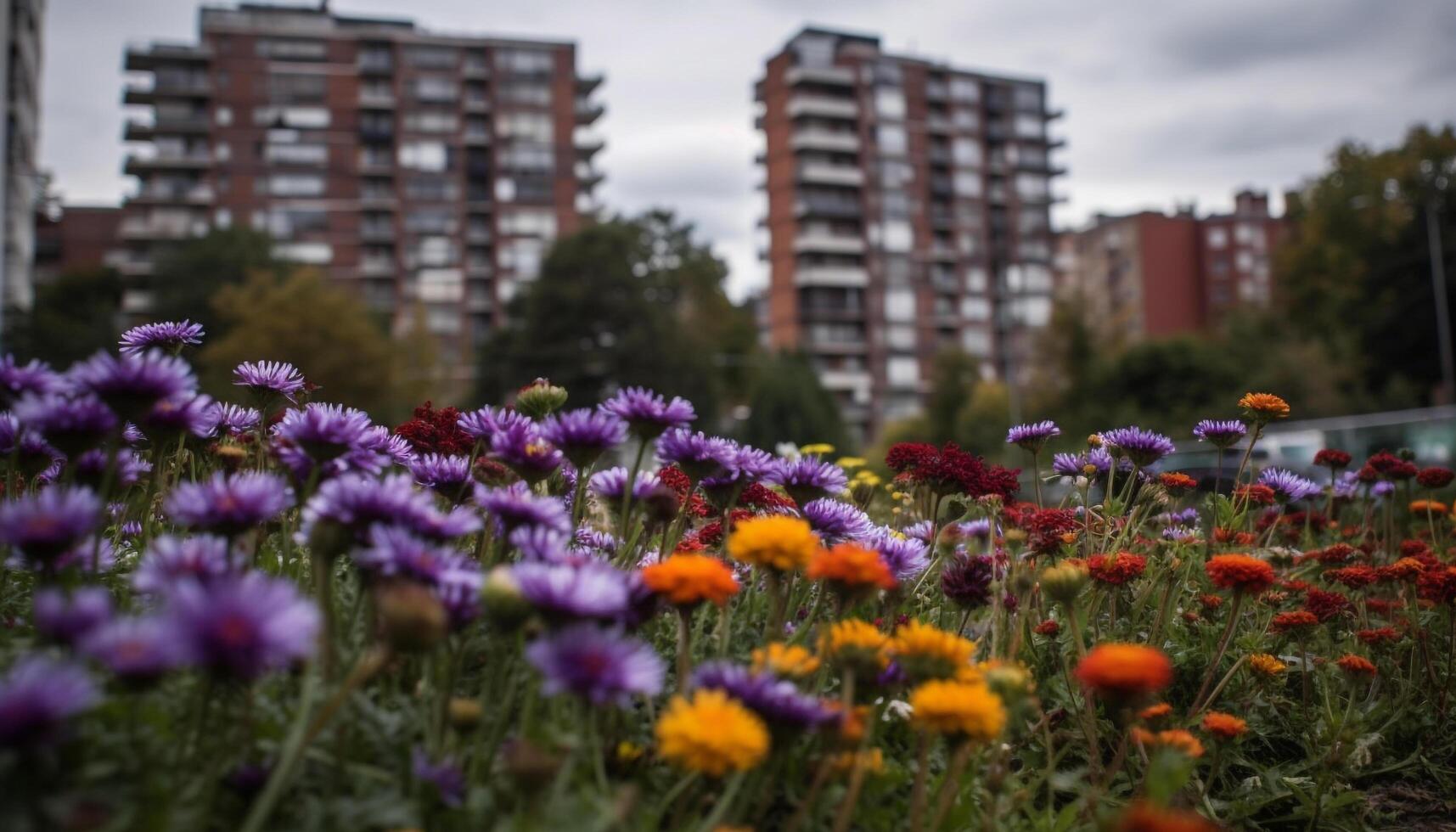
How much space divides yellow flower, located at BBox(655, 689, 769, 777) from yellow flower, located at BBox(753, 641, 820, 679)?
0.73ft

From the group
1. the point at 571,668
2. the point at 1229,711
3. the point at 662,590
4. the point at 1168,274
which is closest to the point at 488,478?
the point at 662,590

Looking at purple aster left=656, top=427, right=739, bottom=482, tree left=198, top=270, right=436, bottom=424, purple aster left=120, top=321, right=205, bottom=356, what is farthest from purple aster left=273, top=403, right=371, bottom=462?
tree left=198, top=270, right=436, bottom=424

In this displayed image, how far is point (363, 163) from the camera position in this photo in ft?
231

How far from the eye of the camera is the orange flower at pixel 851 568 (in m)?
1.85

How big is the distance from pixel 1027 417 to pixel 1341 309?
1355 cm

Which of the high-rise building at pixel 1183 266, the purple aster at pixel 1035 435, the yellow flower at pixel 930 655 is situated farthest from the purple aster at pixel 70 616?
the high-rise building at pixel 1183 266

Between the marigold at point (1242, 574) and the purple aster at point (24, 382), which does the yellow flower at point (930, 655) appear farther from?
the purple aster at point (24, 382)

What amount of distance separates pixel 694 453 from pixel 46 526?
113 cm

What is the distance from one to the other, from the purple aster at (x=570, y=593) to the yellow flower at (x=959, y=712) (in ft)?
1.54

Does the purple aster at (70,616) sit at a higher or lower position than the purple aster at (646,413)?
lower

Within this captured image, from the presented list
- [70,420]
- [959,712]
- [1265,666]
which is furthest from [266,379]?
[1265,666]

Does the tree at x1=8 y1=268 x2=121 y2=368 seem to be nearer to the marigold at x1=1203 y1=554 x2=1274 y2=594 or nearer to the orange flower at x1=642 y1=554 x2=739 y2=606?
the orange flower at x1=642 y1=554 x2=739 y2=606

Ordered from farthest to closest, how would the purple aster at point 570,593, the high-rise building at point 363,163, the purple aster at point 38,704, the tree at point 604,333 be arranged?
1. the high-rise building at point 363,163
2. the tree at point 604,333
3. the purple aster at point 570,593
4. the purple aster at point 38,704

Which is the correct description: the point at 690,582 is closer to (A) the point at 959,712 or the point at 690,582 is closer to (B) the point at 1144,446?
(A) the point at 959,712
